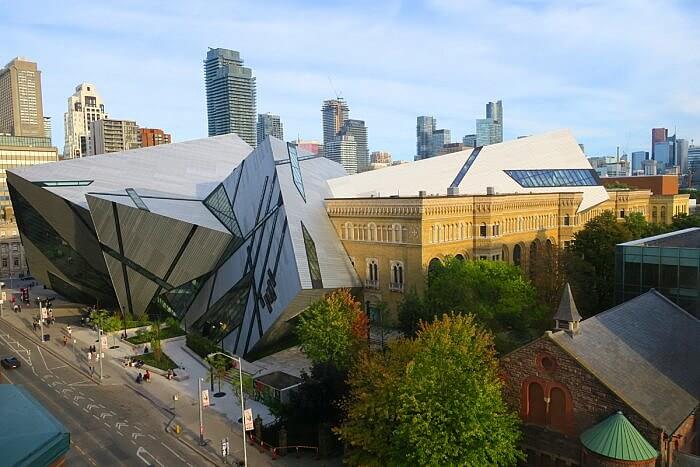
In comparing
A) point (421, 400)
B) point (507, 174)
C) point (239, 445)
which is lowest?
point (239, 445)

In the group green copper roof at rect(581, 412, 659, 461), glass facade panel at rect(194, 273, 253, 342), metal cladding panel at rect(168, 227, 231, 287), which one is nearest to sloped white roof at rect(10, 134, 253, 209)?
metal cladding panel at rect(168, 227, 231, 287)

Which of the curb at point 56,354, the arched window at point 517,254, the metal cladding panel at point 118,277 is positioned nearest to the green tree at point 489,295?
the arched window at point 517,254

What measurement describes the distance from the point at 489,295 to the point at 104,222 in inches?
1505

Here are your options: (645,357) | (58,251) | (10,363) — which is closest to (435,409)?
(645,357)

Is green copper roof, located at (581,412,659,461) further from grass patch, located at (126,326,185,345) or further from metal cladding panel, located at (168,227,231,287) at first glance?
grass patch, located at (126,326,185,345)

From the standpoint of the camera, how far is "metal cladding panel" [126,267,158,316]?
62.8 m

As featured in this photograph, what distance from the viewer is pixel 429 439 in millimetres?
26016

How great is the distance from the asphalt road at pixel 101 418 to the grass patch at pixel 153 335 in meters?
7.27

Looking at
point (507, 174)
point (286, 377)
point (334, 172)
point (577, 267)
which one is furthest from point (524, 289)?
point (334, 172)

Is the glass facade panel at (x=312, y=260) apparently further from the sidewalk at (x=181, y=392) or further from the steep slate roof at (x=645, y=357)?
the steep slate roof at (x=645, y=357)

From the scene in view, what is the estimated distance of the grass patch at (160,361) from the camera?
5203cm

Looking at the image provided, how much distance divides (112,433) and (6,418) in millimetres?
26749

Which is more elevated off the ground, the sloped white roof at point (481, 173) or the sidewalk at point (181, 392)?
the sloped white roof at point (481, 173)

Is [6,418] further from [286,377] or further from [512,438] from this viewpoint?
[286,377]
